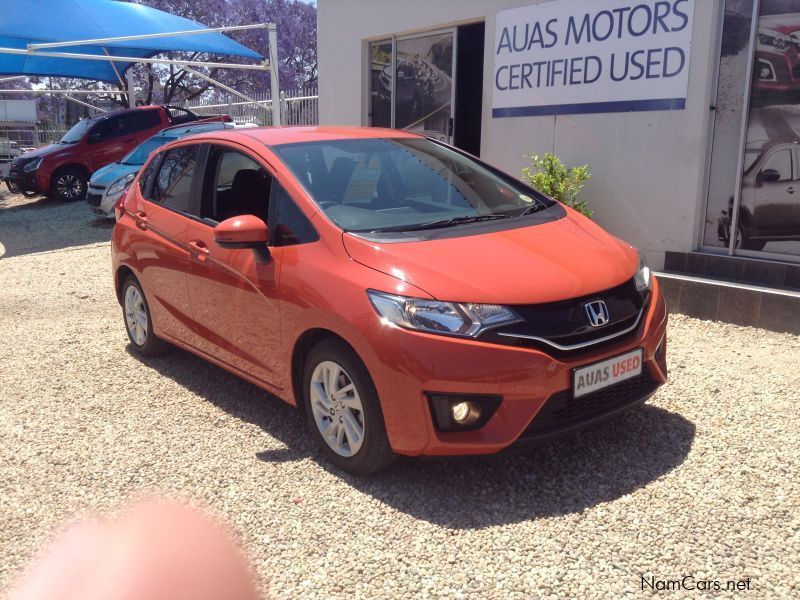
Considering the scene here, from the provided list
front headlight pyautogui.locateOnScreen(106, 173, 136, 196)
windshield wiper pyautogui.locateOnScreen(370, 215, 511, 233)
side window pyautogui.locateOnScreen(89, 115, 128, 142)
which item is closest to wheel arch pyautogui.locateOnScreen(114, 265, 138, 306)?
windshield wiper pyautogui.locateOnScreen(370, 215, 511, 233)

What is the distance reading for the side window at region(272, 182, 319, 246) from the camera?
378 centimetres

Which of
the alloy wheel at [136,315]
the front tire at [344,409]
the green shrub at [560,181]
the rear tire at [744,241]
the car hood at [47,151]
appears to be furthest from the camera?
the car hood at [47,151]

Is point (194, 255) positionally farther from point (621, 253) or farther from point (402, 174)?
point (621, 253)

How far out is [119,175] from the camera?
1272 cm

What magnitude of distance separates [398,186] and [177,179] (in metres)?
1.71

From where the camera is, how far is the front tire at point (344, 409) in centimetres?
333

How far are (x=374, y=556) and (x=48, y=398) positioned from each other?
297 centimetres

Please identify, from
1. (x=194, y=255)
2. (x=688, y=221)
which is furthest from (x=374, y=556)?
(x=688, y=221)

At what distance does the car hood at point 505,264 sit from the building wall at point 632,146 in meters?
3.27

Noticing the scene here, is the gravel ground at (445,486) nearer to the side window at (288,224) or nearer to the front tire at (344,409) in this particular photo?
the front tire at (344,409)

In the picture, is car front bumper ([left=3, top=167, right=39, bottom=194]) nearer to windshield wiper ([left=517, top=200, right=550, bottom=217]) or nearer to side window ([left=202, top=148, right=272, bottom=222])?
side window ([left=202, top=148, right=272, bottom=222])

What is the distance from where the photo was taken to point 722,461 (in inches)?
144

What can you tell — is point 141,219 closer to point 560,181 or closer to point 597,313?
point 597,313

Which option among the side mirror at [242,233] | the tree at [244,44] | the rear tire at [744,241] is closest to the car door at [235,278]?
the side mirror at [242,233]
